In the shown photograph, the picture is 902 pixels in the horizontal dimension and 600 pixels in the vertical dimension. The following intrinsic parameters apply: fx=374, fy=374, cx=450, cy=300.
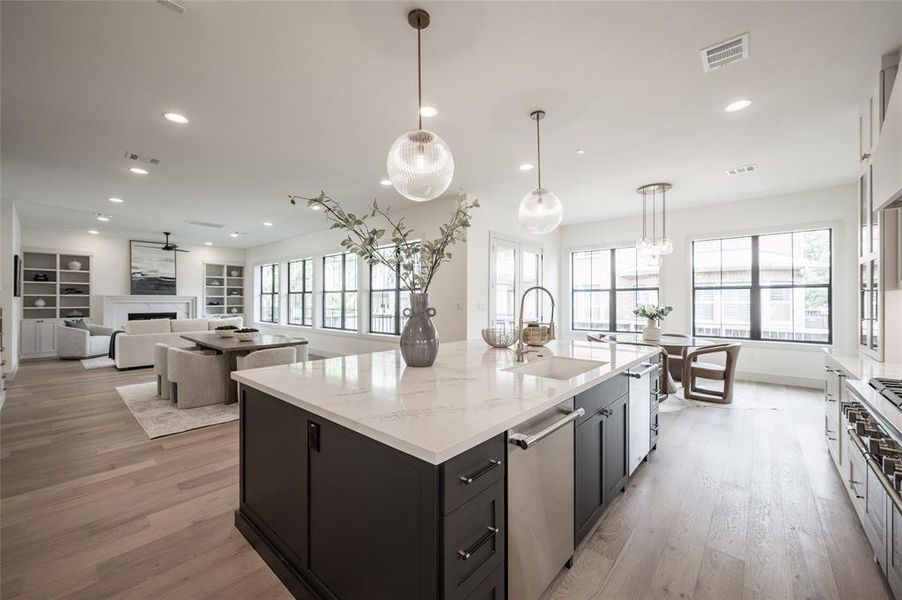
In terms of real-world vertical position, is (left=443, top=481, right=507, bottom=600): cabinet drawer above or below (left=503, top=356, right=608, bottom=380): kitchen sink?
below

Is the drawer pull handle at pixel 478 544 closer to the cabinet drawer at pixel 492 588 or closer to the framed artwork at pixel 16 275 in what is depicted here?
the cabinet drawer at pixel 492 588

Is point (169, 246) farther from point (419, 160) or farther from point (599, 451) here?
point (599, 451)

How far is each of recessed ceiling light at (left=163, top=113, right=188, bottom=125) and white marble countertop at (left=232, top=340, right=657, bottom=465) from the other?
2.54 m

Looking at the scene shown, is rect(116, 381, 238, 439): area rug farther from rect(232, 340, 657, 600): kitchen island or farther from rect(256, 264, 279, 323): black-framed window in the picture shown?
rect(256, 264, 279, 323): black-framed window

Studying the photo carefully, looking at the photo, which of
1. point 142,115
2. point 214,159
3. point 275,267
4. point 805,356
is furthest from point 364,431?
point 275,267

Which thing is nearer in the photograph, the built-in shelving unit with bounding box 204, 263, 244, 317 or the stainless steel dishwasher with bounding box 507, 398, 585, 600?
the stainless steel dishwasher with bounding box 507, 398, 585, 600

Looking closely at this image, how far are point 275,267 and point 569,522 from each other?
10072mm

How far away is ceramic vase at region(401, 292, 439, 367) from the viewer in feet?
6.78

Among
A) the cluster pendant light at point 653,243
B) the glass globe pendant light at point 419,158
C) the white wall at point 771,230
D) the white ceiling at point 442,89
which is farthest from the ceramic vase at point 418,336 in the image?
the white wall at point 771,230

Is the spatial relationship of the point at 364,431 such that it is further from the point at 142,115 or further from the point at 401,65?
the point at 142,115

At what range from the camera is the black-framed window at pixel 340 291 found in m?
7.71

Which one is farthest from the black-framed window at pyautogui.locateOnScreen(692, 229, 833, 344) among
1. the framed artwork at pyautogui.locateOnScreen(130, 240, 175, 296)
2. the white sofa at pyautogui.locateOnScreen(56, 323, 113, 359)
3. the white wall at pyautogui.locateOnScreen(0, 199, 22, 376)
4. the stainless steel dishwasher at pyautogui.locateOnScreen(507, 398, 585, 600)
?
the framed artwork at pyautogui.locateOnScreen(130, 240, 175, 296)

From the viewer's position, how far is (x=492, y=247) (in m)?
5.83

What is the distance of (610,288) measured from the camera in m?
7.17
